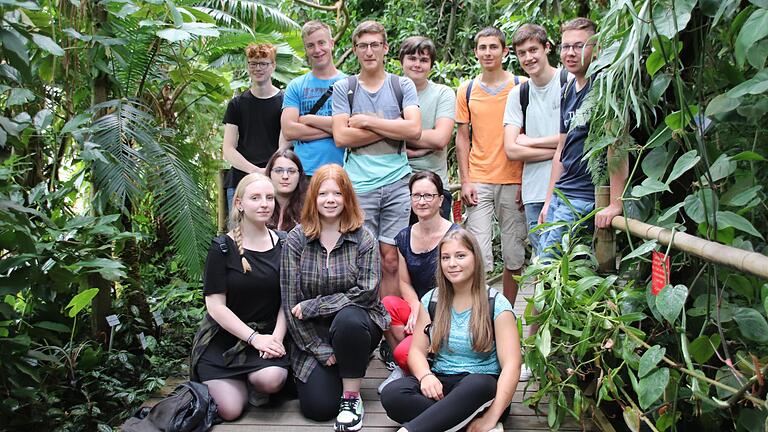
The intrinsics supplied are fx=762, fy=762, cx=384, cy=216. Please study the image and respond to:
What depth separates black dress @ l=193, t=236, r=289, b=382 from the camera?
3535 mm

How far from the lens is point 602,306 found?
2934 millimetres

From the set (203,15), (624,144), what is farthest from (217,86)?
(624,144)

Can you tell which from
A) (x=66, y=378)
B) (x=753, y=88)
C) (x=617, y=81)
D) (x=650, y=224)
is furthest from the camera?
(x=66, y=378)

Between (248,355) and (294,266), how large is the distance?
0.47 metres

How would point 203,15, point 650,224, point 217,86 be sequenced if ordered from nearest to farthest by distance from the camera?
point 650,224 → point 203,15 → point 217,86

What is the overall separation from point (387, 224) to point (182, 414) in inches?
58.6

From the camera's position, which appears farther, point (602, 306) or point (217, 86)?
point (217, 86)

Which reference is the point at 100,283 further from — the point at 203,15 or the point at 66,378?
the point at 203,15

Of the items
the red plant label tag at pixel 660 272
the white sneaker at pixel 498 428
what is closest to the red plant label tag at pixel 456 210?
the white sneaker at pixel 498 428

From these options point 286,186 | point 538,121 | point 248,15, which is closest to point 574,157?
point 538,121

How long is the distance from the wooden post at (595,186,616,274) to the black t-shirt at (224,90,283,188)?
2.14 metres

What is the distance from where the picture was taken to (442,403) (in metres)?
3.13

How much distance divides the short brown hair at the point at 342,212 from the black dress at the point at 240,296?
0.23 metres

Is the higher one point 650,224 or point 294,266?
point 650,224
